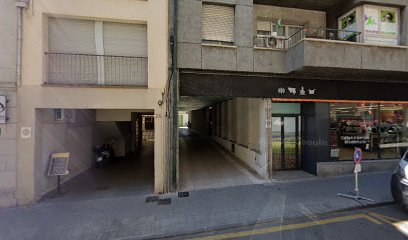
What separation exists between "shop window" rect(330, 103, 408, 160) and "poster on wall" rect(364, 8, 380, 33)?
2.72 metres

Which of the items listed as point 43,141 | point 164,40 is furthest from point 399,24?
point 43,141

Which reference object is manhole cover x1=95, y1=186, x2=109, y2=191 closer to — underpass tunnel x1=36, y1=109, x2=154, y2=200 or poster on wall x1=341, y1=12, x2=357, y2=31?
underpass tunnel x1=36, y1=109, x2=154, y2=200

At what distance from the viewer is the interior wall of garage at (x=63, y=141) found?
6.05 meters

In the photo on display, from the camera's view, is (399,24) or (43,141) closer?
(43,141)

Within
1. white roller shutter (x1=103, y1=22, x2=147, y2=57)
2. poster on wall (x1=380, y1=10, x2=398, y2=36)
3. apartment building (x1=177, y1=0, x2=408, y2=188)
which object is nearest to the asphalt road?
apartment building (x1=177, y1=0, x2=408, y2=188)

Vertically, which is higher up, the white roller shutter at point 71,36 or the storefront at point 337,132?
the white roller shutter at point 71,36

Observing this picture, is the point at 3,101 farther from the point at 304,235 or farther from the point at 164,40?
the point at 304,235

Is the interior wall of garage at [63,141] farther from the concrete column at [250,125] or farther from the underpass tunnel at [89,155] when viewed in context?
the concrete column at [250,125]

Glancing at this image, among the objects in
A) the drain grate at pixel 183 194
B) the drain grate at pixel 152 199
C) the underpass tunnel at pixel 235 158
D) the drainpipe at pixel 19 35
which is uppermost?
the drainpipe at pixel 19 35

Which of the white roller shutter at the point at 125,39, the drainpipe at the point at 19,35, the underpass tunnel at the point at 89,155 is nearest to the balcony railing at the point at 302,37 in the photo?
the white roller shutter at the point at 125,39

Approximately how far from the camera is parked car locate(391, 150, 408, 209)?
4.73 meters

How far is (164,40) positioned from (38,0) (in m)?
3.46

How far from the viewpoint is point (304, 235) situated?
13.3 feet

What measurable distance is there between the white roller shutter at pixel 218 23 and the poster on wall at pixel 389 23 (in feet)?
18.0
